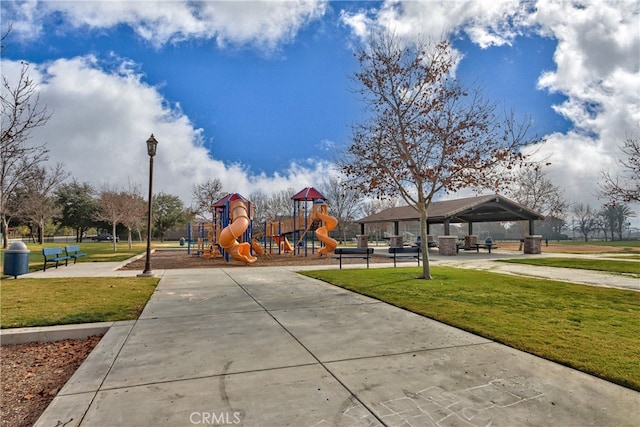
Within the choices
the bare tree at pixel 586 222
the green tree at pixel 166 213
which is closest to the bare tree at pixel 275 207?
the green tree at pixel 166 213

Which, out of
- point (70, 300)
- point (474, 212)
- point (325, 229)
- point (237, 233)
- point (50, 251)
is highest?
point (474, 212)

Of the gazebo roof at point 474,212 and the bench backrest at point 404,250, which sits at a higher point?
the gazebo roof at point 474,212

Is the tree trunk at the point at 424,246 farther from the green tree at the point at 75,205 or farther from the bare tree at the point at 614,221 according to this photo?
the bare tree at the point at 614,221

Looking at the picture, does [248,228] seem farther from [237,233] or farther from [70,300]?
[70,300]

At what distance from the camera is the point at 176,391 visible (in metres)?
3.45

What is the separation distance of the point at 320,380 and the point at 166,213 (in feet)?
197

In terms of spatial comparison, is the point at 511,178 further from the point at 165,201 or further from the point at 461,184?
the point at 165,201

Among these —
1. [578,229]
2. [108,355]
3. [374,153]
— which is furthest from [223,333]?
[578,229]

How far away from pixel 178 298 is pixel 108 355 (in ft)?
12.5

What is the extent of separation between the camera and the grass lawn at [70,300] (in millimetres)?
6309

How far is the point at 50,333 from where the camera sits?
559 centimetres

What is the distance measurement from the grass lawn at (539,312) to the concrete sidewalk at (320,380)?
358 millimetres

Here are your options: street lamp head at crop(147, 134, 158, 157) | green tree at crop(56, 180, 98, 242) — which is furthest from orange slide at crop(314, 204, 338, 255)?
green tree at crop(56, 180, 98, 242)

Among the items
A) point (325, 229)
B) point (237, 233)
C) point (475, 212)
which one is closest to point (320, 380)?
point (237, 233)
